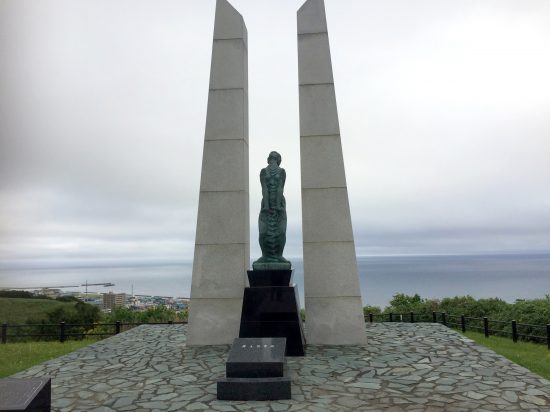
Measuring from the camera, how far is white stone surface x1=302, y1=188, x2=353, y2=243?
11680mm

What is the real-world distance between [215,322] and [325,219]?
4186mm

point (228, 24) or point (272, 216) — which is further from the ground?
point (228, 24)

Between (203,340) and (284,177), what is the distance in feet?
16.4

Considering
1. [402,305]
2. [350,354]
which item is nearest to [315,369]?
[350,354]

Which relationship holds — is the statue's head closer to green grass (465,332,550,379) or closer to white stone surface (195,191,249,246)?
white stone surface (195,191,249,246)

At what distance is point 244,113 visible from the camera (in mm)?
12539

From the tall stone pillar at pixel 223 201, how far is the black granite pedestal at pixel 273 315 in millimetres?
1470

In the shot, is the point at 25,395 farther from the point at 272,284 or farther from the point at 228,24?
the point at 228,24

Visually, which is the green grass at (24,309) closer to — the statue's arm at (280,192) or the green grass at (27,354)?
the green grass at (27,354)

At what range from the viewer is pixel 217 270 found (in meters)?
11.8

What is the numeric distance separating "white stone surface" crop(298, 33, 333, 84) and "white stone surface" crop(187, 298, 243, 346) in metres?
6.76

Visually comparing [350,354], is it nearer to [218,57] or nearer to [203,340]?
[203,340]

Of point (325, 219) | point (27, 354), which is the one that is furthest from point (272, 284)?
point (27, 354)

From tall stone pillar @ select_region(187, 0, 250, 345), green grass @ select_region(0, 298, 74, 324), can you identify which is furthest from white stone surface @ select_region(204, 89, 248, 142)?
green grass @ select_region(0, 298, 74, 324)
